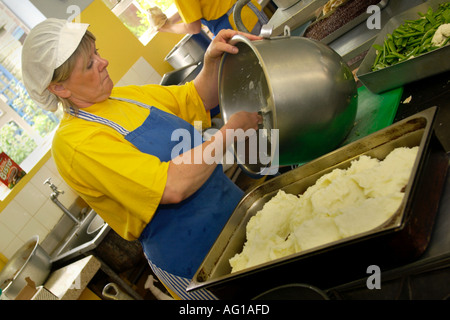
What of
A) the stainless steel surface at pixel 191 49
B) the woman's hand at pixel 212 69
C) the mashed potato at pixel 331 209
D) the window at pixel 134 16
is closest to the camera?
the mashed potato at pixel 331 209

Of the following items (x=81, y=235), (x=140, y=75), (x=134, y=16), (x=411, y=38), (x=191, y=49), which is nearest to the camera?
(x=411, y=38)

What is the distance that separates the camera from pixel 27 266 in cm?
249

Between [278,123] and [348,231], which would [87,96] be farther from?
[348,231]

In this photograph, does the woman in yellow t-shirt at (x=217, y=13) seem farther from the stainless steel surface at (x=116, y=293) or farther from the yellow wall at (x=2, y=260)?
the yellow wall at (x=2, y=260)

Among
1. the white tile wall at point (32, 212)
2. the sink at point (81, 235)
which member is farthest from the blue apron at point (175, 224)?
the white tile wall at point (32, 212)

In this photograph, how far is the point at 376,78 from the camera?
1.34 m

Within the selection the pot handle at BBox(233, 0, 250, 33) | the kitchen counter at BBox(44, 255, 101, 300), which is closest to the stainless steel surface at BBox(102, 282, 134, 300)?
the kitchen counter at BBox(44, 255, 101, 300)

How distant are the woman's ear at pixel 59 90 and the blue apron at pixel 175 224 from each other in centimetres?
8

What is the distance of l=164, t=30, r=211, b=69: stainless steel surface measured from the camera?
349 centimetres

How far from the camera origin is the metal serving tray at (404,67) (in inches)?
45.7

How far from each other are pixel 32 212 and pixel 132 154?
2.52m

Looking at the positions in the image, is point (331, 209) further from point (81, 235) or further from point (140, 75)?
point (140, 75)

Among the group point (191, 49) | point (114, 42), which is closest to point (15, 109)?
point (114, 42)
